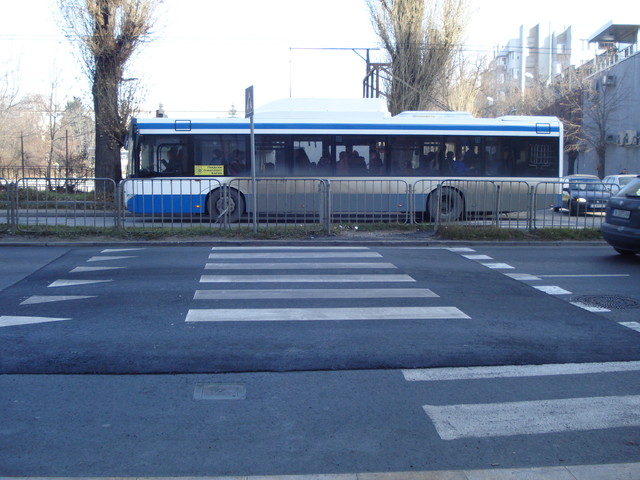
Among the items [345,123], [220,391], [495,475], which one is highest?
[345,123]

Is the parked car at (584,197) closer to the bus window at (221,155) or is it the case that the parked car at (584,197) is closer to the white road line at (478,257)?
the white road line at (478,257)

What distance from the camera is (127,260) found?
11805 mm

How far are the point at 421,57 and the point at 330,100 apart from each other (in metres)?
13.3

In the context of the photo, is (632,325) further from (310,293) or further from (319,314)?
(310,293)

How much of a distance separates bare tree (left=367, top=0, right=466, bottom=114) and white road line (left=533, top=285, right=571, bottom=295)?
71.9ft

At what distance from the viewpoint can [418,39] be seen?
3067cm

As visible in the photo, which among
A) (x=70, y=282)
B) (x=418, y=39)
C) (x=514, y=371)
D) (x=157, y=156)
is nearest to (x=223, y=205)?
(x=157, y=156)

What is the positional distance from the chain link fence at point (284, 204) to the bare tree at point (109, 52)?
936cm

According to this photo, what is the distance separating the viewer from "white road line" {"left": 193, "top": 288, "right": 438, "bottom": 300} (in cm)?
873

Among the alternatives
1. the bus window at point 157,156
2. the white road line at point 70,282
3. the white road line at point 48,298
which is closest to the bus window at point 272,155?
the bus window at point 157,156

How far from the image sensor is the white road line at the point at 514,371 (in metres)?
5.82

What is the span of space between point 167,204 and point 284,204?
306cm

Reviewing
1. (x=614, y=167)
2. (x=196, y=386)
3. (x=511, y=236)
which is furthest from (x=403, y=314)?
(x=614, y=167)

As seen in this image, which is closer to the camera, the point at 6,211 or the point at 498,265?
the point at 498,265
